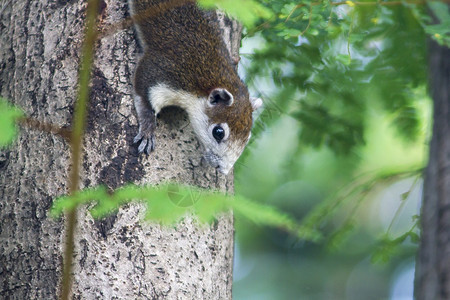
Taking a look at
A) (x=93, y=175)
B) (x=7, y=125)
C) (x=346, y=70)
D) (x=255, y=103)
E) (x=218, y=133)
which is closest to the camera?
(x=7, y=125)

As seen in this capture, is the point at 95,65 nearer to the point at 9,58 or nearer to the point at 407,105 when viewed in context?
the point at 9,58

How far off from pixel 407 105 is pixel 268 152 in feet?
11.1

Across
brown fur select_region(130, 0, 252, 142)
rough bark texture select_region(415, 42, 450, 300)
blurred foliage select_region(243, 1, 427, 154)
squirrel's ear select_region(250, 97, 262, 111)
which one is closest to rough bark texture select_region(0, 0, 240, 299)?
brown fur select_region(130, 0, 252, 142)

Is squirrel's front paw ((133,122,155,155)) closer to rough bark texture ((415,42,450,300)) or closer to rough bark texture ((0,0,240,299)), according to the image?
rough bark texture ((0,0,240,299))

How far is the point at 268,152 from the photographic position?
6605 millimetres

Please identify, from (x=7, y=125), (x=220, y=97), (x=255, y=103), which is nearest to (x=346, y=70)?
(x=255, y=103)

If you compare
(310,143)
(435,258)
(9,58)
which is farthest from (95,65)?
(435,258)

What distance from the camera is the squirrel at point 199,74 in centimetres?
253

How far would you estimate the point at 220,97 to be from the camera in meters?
2.67

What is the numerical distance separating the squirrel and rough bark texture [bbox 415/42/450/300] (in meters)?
0.99

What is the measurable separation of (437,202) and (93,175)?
1720 mm

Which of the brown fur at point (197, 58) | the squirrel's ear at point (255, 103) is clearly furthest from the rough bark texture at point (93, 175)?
the squirrel's ear at point (255, 103)

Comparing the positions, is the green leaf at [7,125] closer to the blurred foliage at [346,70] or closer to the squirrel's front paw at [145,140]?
the squirrel's front paw at [145,140]

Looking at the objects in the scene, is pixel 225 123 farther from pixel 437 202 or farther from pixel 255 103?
pixel 437 202
